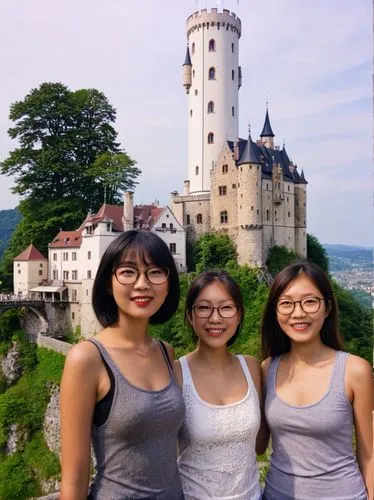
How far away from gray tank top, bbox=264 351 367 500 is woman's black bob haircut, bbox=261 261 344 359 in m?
0.45

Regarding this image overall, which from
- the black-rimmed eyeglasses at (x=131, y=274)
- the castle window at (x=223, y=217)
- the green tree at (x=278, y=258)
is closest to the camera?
the black-rimmed eyeglasses at (x=131, y=274)

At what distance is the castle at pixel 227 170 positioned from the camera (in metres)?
31.9

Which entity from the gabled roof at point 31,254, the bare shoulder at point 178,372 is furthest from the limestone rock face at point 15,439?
the bare shoulder at point 178,372

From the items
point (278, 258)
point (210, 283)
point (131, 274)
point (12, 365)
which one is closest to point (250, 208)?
point (278, 258)

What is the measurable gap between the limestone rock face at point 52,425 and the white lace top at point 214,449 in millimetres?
21969

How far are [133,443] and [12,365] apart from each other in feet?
94.4

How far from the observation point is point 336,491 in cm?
389

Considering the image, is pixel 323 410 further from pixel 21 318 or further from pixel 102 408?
pixel 21 318

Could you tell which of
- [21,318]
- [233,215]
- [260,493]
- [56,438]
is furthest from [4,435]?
[260,493]

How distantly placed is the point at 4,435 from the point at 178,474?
24.1m

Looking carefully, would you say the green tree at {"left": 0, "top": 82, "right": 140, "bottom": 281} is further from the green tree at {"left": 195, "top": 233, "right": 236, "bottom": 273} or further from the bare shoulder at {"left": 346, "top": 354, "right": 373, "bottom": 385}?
the bare shoulder at {"left": 346, "top": 354, "right": 373, "bottom": 385}

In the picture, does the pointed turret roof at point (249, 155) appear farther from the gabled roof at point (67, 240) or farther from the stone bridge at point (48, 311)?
the stone bridge at point (48, 311)

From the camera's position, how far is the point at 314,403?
13.1 feet

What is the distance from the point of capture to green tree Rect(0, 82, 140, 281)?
121 ft
